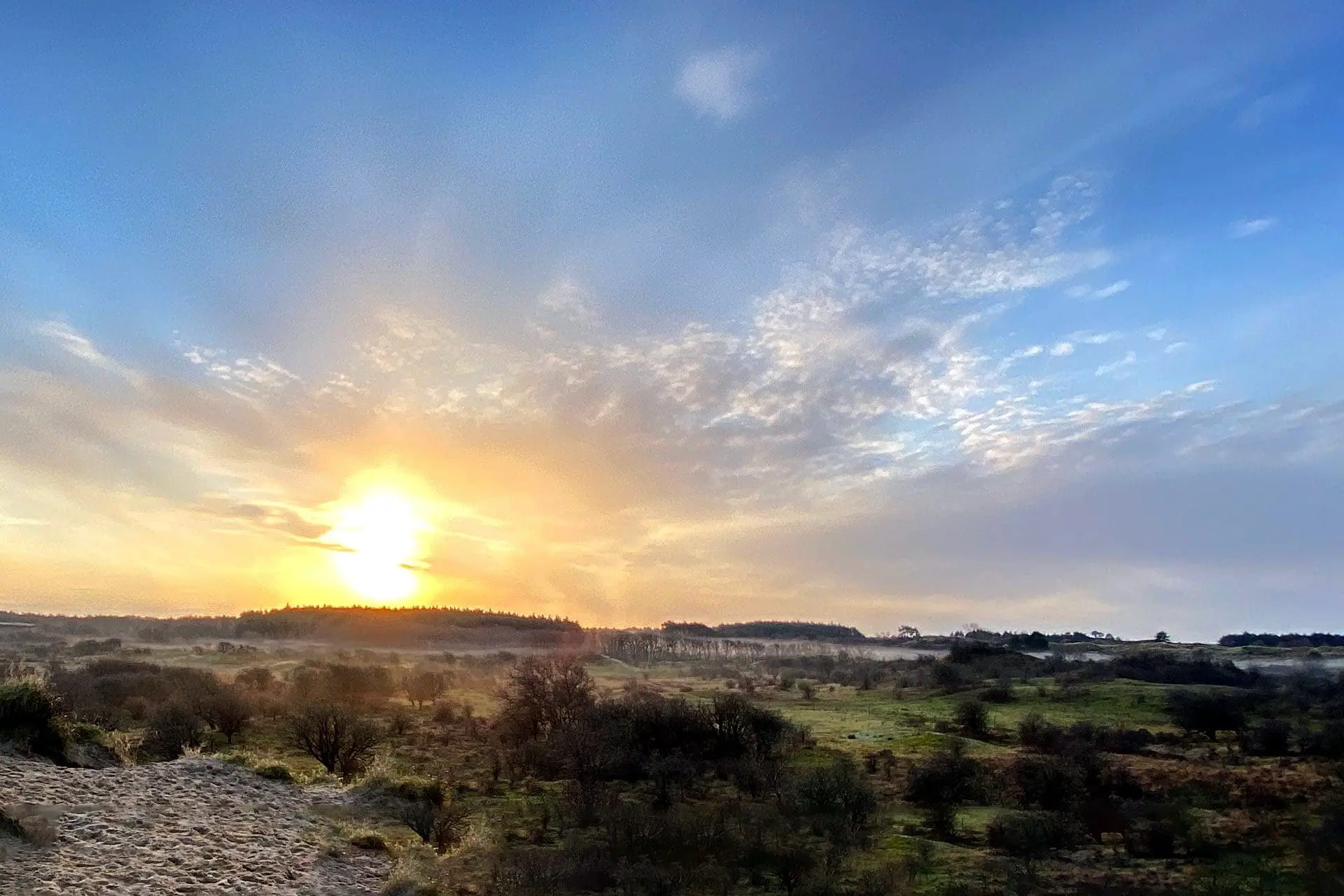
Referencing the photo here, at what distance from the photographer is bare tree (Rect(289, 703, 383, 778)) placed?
29828 millimetres

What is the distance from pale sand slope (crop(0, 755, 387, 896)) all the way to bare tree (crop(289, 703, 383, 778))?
10378 mm

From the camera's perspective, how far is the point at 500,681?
72938mm

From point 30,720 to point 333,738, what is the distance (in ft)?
43.0

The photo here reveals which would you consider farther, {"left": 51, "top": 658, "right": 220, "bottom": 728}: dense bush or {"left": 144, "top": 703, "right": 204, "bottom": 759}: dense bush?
{"left": 51, "top": 658, "right": 220, "bottom": 728}: dense bush

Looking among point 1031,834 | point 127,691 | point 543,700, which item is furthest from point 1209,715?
point 127,691

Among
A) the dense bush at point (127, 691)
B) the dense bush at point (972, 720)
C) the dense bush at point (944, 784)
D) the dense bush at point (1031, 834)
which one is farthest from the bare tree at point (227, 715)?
the dense bush at point (972, 720)

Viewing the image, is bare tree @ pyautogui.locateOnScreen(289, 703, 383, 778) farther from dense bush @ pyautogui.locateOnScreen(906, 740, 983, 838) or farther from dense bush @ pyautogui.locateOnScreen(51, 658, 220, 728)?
dense bush @ pyautogui.locateOnScreen(906, 740, 983, 838)

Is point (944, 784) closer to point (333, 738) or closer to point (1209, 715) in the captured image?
point (333, 738)

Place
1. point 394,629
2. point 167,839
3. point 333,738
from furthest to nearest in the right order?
point 394,629 < point 333,738 < point 167,839

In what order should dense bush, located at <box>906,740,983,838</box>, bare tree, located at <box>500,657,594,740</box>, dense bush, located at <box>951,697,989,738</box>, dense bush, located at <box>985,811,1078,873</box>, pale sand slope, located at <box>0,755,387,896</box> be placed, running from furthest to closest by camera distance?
dense bush, located at <box>951,697,989,738</box> < bare tree, located at <box>500,657,594,740</box> < dense bush, located at <box>906,740,983,838</box> < dense bush, located at <box>985,811,1078,873</box> < pale sand slope, located at <box>0,755,387,896</box>

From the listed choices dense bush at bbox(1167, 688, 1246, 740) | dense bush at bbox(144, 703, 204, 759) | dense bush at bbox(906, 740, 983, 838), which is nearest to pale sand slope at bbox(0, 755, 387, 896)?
dense bush at bbox(144, 703, 204, 759)

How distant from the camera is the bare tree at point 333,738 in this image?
29.8m

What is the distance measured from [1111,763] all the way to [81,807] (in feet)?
117

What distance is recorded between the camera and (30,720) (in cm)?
1816
